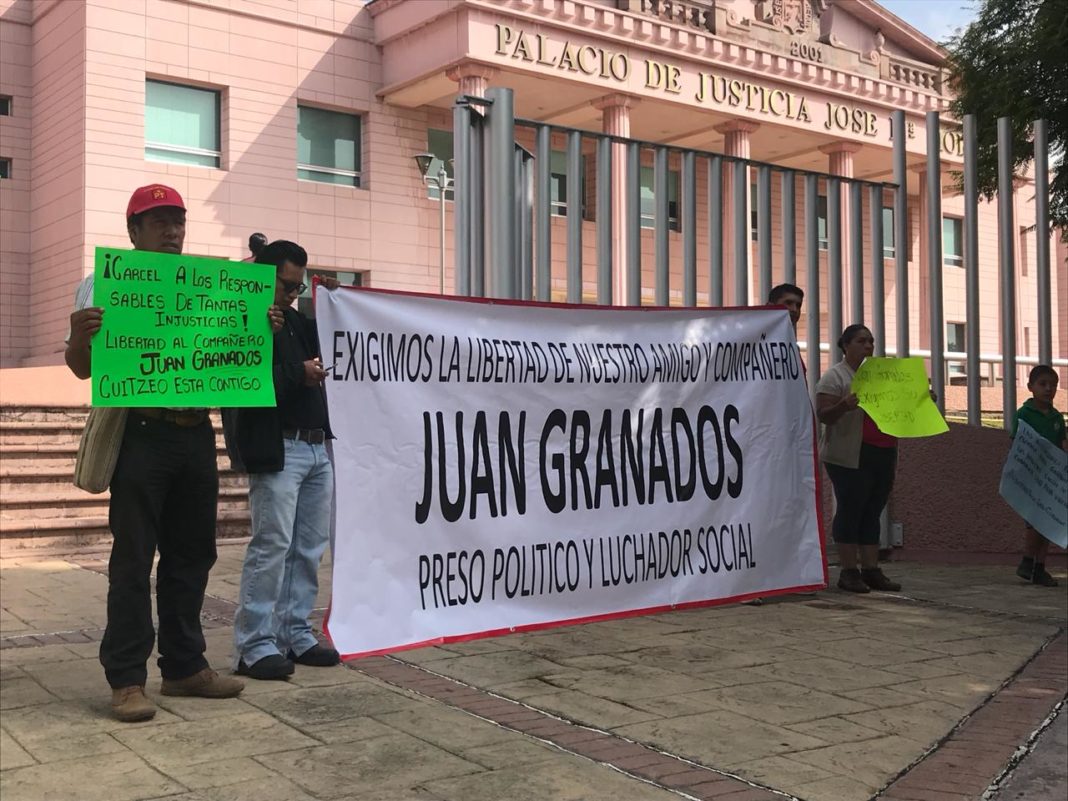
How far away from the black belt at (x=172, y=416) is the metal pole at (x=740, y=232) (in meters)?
4.69

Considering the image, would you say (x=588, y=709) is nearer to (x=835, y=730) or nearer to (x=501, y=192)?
(x=835, y=730)

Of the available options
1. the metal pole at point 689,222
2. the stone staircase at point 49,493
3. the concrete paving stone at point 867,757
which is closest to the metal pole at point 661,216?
the metal pole at point 689,222

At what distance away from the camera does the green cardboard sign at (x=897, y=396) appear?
7906 mm

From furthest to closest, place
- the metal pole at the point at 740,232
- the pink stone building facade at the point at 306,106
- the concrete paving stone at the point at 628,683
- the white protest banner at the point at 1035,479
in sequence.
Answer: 1. the pink stone building facade at the point at 306,106
2. the white protest banner at the point at 1035,479
3. the metal pole at the point at 740,232
4. the concrete paving stone at the point at 628,683

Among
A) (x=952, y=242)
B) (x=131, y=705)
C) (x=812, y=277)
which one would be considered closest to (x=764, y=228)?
(x=812, y=277)

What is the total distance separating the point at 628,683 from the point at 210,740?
2042mm

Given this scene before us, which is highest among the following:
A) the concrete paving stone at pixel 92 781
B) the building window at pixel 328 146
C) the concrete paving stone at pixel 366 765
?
the building window at pixel 328 146

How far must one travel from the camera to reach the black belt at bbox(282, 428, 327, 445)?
5.88 meters

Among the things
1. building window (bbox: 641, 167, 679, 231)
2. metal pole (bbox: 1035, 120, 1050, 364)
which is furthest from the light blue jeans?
building window (bbox: 641, 167, 679, 231)

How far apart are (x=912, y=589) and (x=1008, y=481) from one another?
1.23 m

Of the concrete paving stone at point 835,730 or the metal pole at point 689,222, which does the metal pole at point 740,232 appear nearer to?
the metal pole at point 689,222

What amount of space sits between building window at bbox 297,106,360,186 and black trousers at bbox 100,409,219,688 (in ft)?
68.4

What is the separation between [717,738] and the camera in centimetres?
496

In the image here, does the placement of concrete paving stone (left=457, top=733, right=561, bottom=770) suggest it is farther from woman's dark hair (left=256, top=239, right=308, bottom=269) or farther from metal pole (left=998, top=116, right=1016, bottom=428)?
metal pole (left=998, top=116, right=1016, bottom=428)
